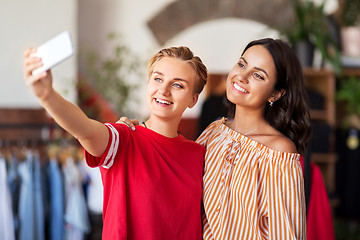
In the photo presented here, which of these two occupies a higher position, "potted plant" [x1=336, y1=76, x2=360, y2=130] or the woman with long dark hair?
"potted plant" [x1=336, y1=76, x2=360, y2=130]

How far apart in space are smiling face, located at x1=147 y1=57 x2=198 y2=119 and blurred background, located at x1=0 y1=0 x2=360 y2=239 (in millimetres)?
882

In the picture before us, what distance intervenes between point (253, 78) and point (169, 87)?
0.35 metres

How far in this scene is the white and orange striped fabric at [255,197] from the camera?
1.52 metres

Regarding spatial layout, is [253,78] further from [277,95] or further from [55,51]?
[55,51]

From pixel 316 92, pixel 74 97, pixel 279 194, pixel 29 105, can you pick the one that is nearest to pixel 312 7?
pixel 316 92

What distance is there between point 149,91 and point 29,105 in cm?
275

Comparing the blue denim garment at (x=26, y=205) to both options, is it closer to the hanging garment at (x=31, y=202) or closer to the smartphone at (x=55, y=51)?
the hanging garment at (x=31, y=202)

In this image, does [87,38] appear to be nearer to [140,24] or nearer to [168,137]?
[140,24]

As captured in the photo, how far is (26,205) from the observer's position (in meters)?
3.08

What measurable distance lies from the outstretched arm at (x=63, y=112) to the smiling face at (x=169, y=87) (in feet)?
0.87

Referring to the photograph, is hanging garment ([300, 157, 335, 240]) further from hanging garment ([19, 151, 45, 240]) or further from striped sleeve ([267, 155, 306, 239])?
hanging garment ([19, 151, 45, 240])

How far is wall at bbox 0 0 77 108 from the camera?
3.83m

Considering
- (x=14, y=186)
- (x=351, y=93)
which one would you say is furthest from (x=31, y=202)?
(x=351, y=93)

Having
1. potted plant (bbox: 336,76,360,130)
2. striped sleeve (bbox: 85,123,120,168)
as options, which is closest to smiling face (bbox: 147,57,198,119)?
striped sleeve (bbox: 85,123,120,168)
